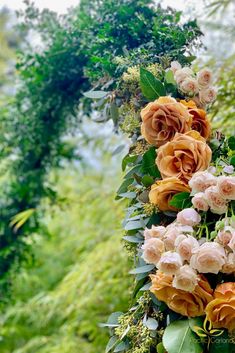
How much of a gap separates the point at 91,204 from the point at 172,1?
1.17 meters

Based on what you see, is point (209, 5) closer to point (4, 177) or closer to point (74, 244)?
point (4, 177)

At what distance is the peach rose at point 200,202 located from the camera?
621 millimetres

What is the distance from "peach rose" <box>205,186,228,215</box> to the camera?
0.61 metres

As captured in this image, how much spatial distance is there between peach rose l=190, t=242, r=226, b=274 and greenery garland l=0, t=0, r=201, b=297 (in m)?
0.39

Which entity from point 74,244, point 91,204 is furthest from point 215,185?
point 74,244

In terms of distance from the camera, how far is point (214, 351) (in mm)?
568

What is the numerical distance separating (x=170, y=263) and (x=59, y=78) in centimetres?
80

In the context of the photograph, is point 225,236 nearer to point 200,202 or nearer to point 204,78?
point 200,202

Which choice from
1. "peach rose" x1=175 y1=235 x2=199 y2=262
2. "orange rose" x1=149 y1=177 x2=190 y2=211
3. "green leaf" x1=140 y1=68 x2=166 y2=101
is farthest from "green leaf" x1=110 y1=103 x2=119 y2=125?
"peach rose" x1=175 y1=235 x2=199 y2=262

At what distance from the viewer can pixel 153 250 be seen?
60cm

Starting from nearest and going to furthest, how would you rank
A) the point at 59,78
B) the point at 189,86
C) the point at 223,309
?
the point at 223,309, the point at 189,86, the point at 59,78

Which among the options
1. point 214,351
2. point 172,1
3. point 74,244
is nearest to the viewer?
point 214,351

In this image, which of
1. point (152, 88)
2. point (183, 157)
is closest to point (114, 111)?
point (152, 88)

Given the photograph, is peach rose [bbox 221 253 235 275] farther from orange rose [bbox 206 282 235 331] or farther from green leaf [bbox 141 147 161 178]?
green leaf [bbox 141 147 161 178]
